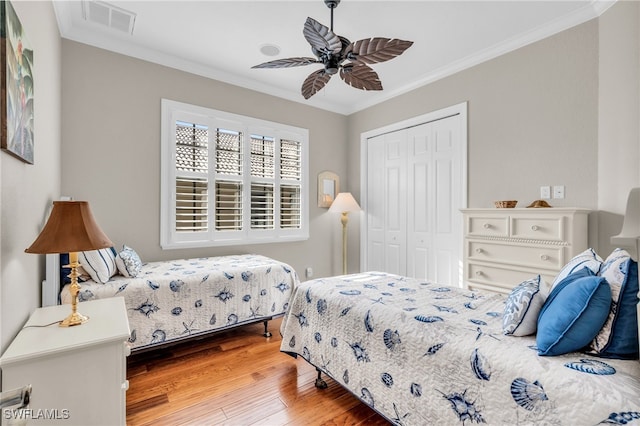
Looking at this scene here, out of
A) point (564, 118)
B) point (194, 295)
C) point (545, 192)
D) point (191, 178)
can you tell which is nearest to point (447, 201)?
point (545, 192)

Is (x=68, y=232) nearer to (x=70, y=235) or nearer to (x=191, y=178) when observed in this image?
(x=70, y=235)

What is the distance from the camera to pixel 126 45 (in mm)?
3016

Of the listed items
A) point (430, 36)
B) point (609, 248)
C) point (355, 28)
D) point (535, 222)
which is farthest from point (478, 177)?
point (355, 28)

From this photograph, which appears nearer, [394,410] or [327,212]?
[394,410]

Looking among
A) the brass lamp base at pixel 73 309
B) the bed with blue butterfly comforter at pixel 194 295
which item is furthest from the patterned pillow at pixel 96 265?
the brass lamp base at pixel 73 309

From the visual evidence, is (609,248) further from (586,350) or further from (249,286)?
(249,286)

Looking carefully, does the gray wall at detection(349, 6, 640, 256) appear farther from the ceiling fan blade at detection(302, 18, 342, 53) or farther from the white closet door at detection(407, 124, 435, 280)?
the ceiling fan blade at detection(302, 18, 342, 53)

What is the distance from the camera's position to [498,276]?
8.75ft

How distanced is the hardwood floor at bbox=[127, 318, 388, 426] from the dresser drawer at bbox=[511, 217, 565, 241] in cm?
183

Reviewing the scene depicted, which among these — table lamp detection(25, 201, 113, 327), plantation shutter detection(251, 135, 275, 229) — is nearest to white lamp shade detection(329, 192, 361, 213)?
plantation shutter detection(251, 135, 275, 229)

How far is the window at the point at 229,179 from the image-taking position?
3.33 m

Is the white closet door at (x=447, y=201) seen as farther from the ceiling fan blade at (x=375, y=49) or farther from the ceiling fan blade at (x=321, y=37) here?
the ceiling fan blade at (x=321, y=37)

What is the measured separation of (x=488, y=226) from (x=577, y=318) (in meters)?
1.73

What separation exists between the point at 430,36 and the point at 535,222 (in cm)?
192
